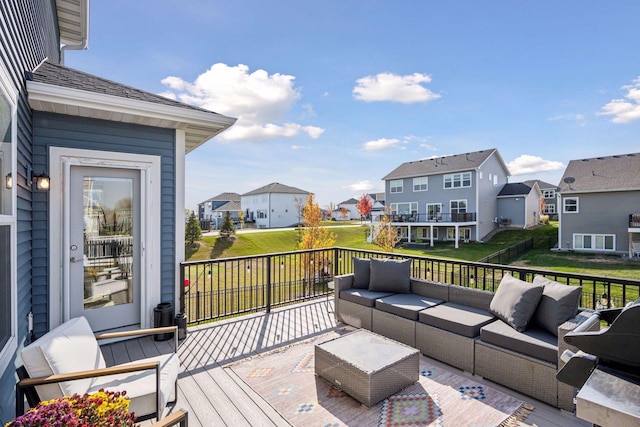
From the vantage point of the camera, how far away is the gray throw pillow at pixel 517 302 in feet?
9.86

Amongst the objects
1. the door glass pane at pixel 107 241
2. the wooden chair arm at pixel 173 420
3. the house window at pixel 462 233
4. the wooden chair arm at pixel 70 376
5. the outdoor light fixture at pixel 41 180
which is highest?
the outdoor light fixture at pixel 41 180

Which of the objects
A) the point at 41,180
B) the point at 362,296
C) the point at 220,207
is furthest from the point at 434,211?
the point at 220,207

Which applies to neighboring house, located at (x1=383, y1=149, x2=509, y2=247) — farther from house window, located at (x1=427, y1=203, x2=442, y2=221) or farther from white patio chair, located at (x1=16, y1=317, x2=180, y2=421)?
white patio chair, located at (x1=16, y1=317, x2=180, y2=421)

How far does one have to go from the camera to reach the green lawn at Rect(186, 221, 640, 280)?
46.1ft

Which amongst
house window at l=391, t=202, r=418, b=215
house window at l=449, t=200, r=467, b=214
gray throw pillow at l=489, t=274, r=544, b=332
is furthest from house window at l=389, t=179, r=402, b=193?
gray throw pillow at l=489, t=274, r=544, b=332

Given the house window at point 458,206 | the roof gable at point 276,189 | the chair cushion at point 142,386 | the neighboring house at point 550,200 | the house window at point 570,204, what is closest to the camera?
the chair cushion at point 142,386

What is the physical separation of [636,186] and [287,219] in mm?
29073

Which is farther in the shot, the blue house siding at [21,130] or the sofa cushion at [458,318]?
the sofa cushion at [458,318]

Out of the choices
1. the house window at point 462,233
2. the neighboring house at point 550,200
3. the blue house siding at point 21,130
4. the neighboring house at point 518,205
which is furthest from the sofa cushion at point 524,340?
the neighboring house at point 550,200

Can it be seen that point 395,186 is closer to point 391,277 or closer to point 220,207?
point 391,277

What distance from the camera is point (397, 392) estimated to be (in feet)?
9.37

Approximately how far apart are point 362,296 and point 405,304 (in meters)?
0.65

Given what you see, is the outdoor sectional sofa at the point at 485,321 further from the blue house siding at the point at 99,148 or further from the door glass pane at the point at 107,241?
the door glass pane at the point at 107,241

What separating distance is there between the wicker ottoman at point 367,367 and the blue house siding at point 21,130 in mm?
2326
